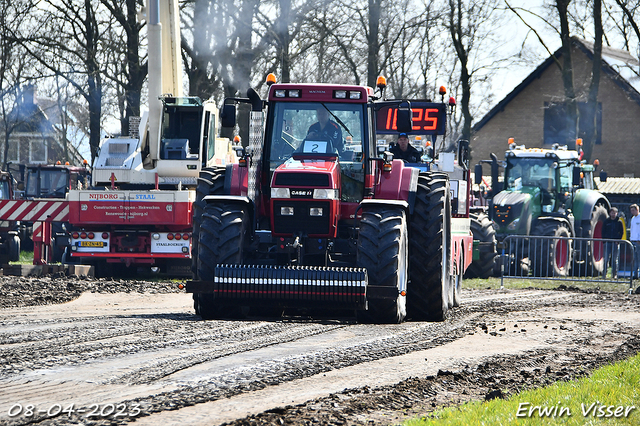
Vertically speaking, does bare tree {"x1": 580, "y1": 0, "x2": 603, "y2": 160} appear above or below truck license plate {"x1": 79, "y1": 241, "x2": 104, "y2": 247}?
above

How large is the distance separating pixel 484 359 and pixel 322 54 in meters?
22.9

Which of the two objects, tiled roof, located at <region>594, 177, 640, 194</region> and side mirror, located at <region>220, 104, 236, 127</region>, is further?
tiled roof, located at <region>594, 177, 640, 194</region>

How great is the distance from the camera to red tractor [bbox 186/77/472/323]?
8.81 meters

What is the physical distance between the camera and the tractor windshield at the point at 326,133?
990 centimetres

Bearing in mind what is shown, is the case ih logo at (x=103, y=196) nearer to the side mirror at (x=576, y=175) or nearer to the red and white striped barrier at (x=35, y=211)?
the red and white striped barrier at (x=35, y=211)

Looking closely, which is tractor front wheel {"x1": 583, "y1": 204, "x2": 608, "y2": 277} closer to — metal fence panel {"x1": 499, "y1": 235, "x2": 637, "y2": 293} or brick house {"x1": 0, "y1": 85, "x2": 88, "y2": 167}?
metal fence panel {"x1": 499, "y1": 235, "x2": 637, "y2": 293}

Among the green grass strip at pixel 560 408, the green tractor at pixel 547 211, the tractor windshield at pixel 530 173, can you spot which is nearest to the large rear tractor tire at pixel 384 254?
the green grass strip at pixel 560 408

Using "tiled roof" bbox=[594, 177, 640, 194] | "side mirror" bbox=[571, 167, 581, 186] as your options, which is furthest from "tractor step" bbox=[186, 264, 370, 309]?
"tiled roof" bbox=[594, 177, 640, 194]

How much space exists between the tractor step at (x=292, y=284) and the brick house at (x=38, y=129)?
28.0 m

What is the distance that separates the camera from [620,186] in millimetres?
36625

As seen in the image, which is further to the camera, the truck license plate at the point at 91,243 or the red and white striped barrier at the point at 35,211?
the red and white striped barrier at the point at 35,211

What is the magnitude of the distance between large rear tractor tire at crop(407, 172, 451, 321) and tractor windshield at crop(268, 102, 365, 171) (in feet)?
3.05

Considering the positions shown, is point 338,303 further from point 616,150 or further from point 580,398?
point 616,150

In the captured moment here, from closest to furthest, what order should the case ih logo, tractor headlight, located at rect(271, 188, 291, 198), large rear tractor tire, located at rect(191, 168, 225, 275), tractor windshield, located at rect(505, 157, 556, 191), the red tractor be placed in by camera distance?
the red tractor → tractor headlight, located at rect(271, 188, 291, 198) → large rear tractor tire, located at rect(191, 168, 225, 275) → the case ih logo → tractor windshield, located at rect(505, 157, 556, 191)
